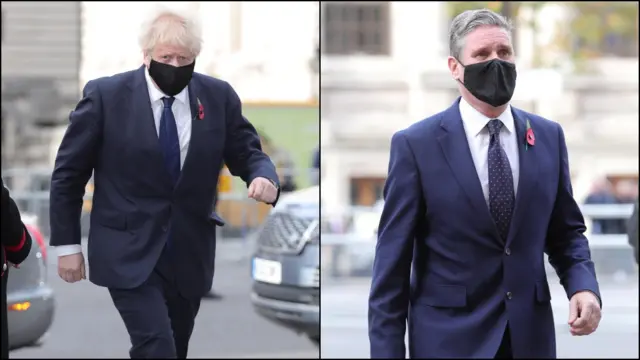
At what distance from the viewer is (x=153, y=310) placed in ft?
13.5

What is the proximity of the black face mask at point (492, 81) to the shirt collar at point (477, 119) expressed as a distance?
0.13 feet

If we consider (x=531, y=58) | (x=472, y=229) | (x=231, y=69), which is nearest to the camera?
(x=472, y=229)

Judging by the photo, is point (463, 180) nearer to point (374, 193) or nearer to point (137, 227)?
point (137, 227)

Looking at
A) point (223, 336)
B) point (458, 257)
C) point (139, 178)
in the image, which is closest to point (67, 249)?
point (139, 178)

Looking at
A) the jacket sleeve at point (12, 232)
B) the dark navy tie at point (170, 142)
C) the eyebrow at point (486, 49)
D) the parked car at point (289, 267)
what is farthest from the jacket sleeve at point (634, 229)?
the jacket sleeve at point (12, 232)

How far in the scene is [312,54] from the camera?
12656mm

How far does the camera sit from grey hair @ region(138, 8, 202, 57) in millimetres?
4059

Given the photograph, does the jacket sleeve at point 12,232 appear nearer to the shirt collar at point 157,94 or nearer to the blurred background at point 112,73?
the blurred background at point 112,73

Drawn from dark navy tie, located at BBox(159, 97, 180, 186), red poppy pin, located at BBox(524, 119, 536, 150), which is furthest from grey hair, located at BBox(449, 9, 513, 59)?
dark navy tie, located at BBox(159, 97, 180, 186)

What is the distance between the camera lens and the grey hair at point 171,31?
4.06m

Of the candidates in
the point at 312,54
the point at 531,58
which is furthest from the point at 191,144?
the point at 531,58

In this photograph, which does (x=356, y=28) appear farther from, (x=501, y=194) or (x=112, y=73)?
(x=501, y=194)

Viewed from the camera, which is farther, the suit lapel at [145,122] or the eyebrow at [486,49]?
the suit lapel at [145,122]

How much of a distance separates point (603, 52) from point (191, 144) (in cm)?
1651
